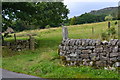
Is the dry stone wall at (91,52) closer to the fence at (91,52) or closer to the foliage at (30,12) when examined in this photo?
the fence at (91,52)

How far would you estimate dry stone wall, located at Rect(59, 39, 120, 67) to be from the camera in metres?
11.3

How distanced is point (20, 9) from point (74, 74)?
Answer: 14917mm

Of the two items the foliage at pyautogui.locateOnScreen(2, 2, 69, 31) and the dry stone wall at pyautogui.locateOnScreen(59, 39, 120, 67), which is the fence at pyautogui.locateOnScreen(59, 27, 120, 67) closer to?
the dry stone wall at pyautogui.locateOnScreen(59, 39, 120, 67)

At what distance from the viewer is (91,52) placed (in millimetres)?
12148

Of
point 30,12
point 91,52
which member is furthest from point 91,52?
point 30,12

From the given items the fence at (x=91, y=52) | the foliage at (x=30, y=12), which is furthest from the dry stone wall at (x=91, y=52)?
the foliage at (x=30, y=12)

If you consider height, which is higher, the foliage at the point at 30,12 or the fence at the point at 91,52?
the foliage at the point at 30,12

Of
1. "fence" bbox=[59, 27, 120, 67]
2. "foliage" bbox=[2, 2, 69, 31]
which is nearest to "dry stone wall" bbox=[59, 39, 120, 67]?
"fence" bbox=[59, 27, 120, 67]

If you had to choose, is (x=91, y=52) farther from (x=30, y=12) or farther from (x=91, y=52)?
(x=30, y=12)

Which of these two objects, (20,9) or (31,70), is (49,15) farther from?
(31,70)

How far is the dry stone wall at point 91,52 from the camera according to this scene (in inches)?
444

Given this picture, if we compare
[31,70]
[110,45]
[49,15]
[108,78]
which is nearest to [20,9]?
[49,15]

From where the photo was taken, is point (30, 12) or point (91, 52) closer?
point (91, 52)

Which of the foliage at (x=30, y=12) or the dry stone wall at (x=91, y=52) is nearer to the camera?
the dry stone wall at (x=91, y=52)
